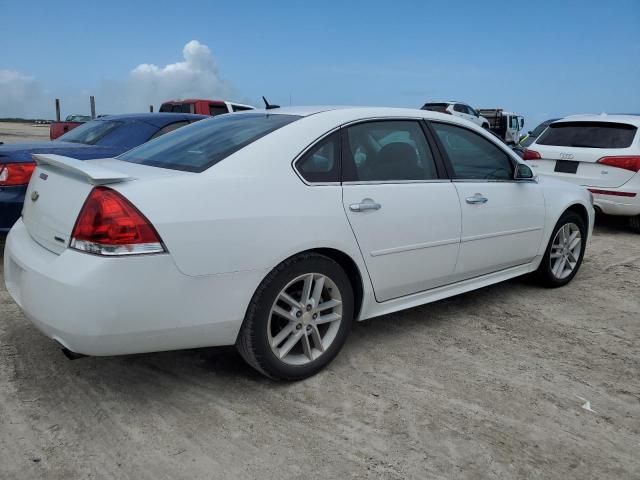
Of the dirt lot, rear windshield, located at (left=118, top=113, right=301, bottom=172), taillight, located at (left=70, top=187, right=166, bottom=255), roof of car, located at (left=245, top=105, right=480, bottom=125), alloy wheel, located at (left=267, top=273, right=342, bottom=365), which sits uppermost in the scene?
roof of car, located at (left=245, top=105, right=480, bottom=125)

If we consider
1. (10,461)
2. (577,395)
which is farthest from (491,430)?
(10,461)

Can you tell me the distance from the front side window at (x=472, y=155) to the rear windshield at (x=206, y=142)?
1149 millimetres

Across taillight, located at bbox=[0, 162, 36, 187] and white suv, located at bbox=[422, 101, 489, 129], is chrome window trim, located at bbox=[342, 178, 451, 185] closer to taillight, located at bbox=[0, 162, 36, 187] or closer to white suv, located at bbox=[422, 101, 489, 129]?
taillight, located at bbox=[0, 162, 36, 187]

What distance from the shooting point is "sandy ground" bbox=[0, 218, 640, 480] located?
89.5 inches

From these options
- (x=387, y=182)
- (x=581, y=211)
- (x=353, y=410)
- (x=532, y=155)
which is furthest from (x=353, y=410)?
(x=532, y=155)

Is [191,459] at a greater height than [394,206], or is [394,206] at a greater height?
[394,206]

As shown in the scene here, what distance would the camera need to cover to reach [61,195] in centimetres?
260

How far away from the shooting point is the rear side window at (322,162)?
113 inches

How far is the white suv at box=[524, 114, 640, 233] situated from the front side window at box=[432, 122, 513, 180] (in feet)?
10.6

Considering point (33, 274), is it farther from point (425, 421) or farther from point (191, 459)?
point (425, 421)

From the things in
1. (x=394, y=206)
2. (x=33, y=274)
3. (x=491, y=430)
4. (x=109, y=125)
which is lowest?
(x=491, y=430)

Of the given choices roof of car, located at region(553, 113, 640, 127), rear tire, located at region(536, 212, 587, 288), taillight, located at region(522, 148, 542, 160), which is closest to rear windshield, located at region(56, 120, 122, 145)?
rear tire, located at region(536, 212, 587, 288)

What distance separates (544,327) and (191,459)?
2.67 meters

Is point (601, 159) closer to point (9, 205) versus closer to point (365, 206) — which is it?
point (365, 206)
